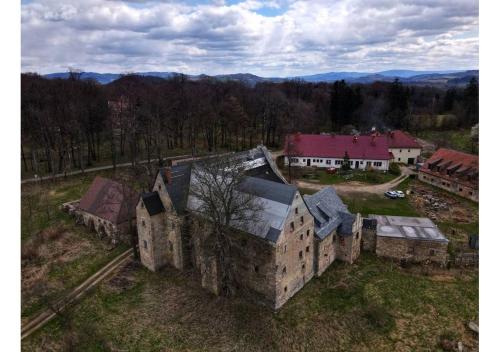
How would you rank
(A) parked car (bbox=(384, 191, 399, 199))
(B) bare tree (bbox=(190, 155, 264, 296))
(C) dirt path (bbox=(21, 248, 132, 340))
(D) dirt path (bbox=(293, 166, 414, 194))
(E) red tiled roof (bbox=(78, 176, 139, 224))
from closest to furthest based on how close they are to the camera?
(C) dirt path (bbox=(21, 248, 132, 340))
(B) bare tree (bbox=(190, 155, 264, 296))
(E) red tiled roof (bbox=(78, 176, 139, 224))
(A) parked car (bbox=(384, 191, 399, 199))
(D) dirt path (bbox=(293, 166, 414, 194))

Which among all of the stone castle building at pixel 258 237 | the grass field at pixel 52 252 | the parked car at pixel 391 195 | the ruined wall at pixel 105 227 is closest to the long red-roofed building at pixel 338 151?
the parked car at pixel 391 195

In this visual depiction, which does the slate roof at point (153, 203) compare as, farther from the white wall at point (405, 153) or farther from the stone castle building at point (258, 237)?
the white wall at point (405, 153)

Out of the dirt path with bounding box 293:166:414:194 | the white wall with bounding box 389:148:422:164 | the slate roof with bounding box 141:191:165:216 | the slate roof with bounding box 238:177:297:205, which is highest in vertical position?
the white wall with bounding box 389:148:422:164

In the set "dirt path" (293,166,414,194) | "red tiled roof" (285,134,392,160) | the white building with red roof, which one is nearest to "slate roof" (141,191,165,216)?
"dirt path" (293,166,414,194)

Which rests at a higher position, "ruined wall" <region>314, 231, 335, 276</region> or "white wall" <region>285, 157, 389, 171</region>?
"white wall" <region>285, 157, 389, 171</region>

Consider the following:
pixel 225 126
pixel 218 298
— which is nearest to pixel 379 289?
pixel 218 298

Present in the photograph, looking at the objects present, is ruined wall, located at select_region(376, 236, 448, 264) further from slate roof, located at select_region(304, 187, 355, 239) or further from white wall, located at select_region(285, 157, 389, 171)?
white wall, located at select_region(285, 157, 389, 171)

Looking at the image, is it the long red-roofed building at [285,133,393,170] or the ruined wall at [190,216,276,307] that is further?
the long red-roofed building at [285,133,393,170]
